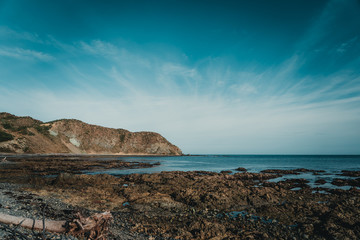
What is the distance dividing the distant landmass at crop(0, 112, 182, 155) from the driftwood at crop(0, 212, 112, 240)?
79.2 metres

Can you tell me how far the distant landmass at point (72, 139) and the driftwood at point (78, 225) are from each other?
260 ft

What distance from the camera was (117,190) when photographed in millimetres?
16781

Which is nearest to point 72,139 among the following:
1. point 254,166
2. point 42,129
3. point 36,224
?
point 42,129

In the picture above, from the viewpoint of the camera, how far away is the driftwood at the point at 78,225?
6.71 metres

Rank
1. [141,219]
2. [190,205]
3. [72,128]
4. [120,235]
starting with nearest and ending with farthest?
[120,235] < [141,219] < [190,205] < [72,128]

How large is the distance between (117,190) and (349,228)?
51.7 feet

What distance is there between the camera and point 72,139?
106 metres

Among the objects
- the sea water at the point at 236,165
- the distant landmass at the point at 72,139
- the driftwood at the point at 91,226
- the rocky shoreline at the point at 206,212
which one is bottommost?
the sea water at the point at 236,165

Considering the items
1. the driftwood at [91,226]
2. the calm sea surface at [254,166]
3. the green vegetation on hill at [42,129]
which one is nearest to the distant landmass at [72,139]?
the green vegetation on hill at [42,129]

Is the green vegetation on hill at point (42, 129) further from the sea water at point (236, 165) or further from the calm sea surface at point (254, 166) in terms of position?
the sea water at point (236, 165)

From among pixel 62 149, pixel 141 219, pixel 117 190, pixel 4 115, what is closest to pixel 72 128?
pixel 62 149

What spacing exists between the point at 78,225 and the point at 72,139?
11390 centimetres

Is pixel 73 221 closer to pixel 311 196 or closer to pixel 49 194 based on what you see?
pixel 49 194

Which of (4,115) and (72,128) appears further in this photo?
(72,128)
